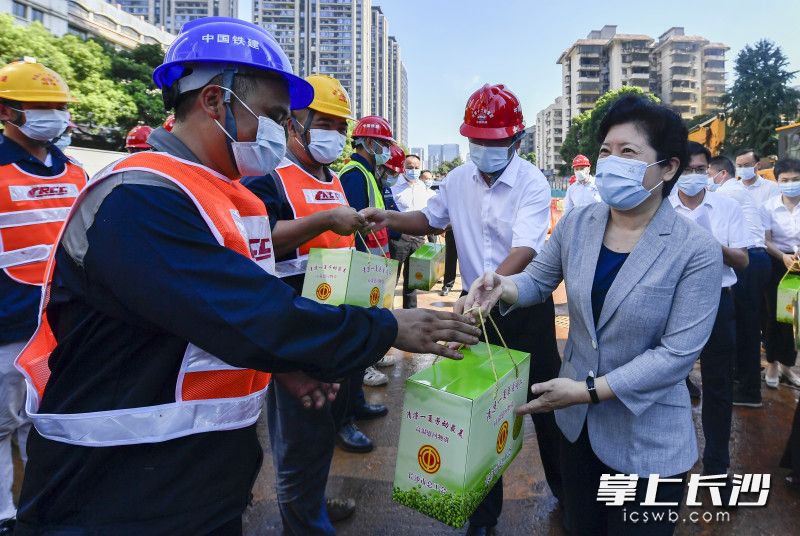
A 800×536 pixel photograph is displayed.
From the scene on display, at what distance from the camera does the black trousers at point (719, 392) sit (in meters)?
3.23

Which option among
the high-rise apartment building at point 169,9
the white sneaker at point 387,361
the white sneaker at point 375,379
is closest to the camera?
the white sneaker at point 375,379

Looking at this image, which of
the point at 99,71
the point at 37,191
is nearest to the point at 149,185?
the point at 37,191

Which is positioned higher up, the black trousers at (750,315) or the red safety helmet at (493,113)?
the red safety helmet at (493,113)

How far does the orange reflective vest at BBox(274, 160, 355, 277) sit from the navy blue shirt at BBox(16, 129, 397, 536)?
134cm

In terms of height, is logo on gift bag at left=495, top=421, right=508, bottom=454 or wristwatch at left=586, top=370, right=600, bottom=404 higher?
wristwatch at left=586, top=370, right=600, bottom=404

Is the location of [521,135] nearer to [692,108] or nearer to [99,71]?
[99,71]

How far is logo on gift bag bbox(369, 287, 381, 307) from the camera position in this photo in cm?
242

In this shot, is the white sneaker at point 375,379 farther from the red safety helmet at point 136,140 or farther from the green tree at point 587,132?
the green tree at point 587,132

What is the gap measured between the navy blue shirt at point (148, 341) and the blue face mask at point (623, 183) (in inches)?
48.1

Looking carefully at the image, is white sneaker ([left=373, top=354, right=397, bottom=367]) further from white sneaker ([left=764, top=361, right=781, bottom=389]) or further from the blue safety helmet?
the blue safety helmet

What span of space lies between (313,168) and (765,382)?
5.03m

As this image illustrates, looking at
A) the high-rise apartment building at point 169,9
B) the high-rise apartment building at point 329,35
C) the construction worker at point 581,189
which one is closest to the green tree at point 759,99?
the construction worker at point 581,189

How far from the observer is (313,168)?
2781 millimetres

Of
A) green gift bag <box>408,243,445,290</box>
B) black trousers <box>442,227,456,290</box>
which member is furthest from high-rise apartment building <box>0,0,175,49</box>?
green gift bag <box>408,243,445,290</box>
